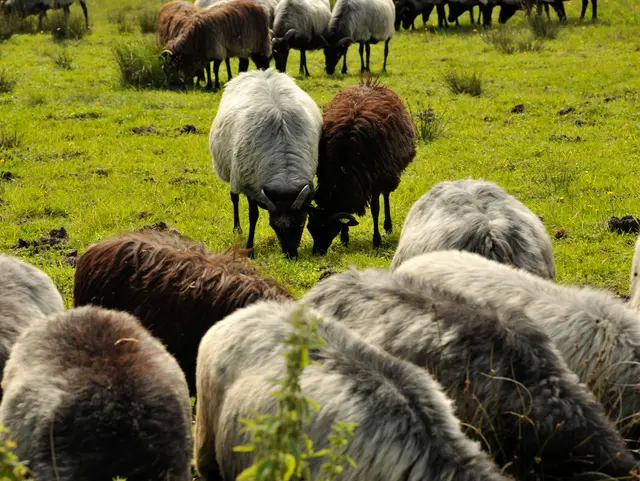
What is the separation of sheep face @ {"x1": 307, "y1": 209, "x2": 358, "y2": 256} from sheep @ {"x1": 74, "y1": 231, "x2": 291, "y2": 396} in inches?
141

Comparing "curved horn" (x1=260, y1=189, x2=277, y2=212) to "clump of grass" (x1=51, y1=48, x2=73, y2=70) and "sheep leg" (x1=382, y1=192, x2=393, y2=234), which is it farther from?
"clump of grass" (x1=51, y1=48, x2=73, y2=70)

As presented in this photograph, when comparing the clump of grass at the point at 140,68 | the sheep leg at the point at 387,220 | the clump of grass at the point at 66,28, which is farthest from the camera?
the clump of grass at the point at 66,28

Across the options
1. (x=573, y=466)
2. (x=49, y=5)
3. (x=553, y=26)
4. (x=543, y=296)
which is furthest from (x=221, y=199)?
(x=49, y=5)

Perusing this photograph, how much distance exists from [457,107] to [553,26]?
8665 millimetres

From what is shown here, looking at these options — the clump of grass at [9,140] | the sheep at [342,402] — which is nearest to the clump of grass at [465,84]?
the clump of grass at [9,140]

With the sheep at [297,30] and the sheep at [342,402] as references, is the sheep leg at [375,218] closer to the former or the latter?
the sheep at [342,402]

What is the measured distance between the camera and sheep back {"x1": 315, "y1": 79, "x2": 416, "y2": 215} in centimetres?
932

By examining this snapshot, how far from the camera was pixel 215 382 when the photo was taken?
432 centimetres

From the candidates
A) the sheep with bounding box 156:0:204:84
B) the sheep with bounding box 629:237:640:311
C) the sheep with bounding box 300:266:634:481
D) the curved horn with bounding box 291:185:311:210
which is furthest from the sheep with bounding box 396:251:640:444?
the sheep with bounding box 156:0:204:84

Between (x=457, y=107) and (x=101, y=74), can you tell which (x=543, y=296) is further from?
(x=101, y=74)

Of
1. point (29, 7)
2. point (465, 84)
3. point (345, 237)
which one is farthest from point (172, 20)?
point (345, 237)

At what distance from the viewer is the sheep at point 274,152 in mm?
8938

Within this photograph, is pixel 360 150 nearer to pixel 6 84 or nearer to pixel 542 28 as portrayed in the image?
pixel 6 84

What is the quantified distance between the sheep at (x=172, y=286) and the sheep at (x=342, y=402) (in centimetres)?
86
